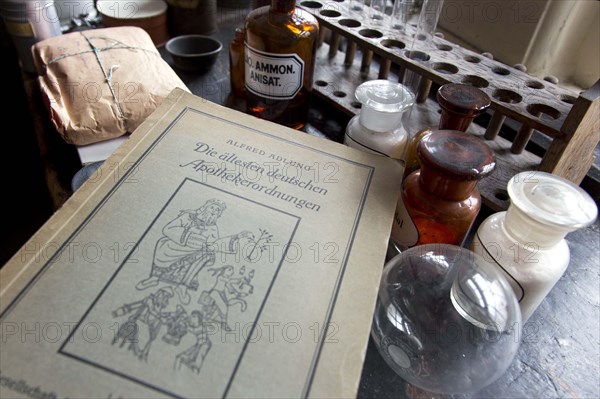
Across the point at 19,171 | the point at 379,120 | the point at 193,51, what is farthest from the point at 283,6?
the point at 19,171

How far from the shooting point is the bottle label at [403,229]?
15.1 inches

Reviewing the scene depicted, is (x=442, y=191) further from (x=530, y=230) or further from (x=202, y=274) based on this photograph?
(x=202, y=274)

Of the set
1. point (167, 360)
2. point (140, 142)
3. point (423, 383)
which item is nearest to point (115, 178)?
point (140, 142)

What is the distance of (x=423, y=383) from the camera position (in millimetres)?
328

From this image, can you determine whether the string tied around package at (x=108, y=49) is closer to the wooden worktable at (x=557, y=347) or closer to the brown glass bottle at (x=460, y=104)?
the wooden worktable at (x=557, y=347)

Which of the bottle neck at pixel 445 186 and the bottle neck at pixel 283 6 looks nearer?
the bottle neck at pixel 445 186

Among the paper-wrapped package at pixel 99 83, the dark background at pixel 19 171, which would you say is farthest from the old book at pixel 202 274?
the dark background at pixel 19 171

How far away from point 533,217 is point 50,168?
1.73 ft

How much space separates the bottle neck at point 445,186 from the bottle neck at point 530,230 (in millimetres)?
36

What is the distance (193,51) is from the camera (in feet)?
2.25

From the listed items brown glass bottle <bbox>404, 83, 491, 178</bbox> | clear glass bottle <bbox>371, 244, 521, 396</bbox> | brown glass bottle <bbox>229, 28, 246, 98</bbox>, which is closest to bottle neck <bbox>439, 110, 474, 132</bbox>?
brown glass bottle <bbox>404, 83, 491, 178</bbox>

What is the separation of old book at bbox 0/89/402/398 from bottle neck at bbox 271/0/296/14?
0.15 meters

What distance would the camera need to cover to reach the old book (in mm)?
272

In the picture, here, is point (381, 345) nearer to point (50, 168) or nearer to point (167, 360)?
point (167, 360)
